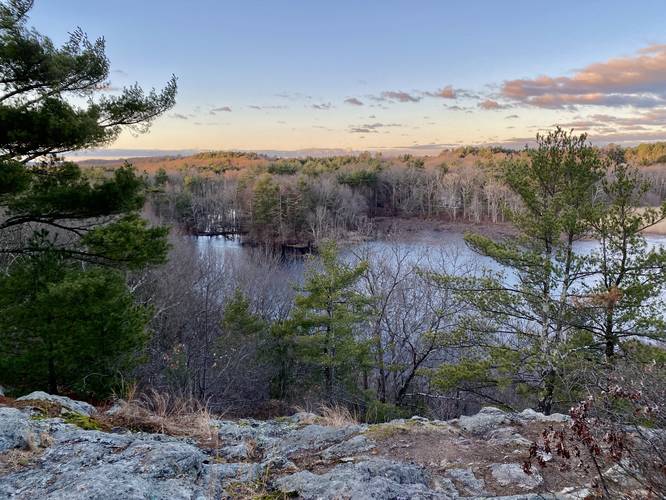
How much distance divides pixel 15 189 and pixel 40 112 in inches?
51.7

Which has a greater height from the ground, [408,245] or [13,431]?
[13,431]

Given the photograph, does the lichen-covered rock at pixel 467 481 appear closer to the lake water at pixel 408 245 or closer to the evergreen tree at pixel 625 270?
the evergreen tree at pixel 625 270

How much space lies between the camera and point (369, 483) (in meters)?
2.34

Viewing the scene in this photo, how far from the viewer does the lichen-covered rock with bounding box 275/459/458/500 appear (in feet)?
7.42

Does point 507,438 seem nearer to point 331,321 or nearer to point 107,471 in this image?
point 107,471

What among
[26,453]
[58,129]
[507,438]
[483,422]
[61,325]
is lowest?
[61,325]

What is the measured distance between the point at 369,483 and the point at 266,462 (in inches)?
31.1

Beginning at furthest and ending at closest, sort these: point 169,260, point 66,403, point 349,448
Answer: point 169,260 < point 66,403 < point 349,448

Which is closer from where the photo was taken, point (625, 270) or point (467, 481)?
point (467, 481)

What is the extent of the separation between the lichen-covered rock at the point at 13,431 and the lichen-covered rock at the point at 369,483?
5.32 ft

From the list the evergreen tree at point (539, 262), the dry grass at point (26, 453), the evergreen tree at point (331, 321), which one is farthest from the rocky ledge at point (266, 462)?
the evergreen tree at point (331, 321)

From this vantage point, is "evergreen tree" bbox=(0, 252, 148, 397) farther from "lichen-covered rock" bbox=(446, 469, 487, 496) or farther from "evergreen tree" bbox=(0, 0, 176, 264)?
"lichen-covered rock" bbox=(446, 469, 487, 496)

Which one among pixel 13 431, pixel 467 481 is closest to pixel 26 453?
pixel 13 431

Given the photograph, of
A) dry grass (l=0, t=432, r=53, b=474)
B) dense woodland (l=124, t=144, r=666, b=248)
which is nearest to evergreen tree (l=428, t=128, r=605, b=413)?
dry grass (l=0, t=432, r=53, b=474)
